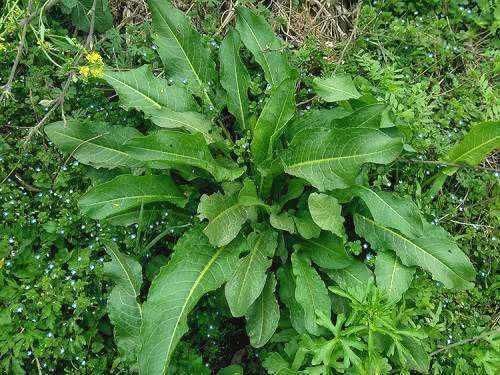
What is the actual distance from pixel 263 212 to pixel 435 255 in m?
1.01

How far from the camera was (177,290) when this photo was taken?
2.96 metres

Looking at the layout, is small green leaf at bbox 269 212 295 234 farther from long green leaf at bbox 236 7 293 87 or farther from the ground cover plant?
long green leaf at bbox 236 7 293 87

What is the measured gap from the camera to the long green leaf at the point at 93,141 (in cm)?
333

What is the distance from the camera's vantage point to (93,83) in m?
3.63

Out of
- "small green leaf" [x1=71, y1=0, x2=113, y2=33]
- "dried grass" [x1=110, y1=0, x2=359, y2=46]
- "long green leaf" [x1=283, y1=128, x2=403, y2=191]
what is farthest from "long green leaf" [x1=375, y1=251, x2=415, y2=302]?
"small green leaf" [x1=71, y1=0, x2=113, y2=33]

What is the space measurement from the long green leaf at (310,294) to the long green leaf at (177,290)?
0.36 m

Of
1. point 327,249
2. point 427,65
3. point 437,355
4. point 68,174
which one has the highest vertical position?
point 427,65

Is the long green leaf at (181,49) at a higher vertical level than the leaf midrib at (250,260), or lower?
higher

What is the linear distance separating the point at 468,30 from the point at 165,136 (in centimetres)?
260

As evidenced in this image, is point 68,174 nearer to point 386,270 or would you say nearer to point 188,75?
point 188,75

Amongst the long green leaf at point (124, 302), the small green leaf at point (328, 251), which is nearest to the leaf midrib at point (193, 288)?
the long green leaf at point (124, 302)

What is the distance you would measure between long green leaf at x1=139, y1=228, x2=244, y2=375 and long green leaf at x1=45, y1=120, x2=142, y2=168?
65 cm

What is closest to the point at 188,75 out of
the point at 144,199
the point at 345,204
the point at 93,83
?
the point at 93,83

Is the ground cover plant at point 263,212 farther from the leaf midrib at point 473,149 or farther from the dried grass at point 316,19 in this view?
the dried grass at point 316,19
